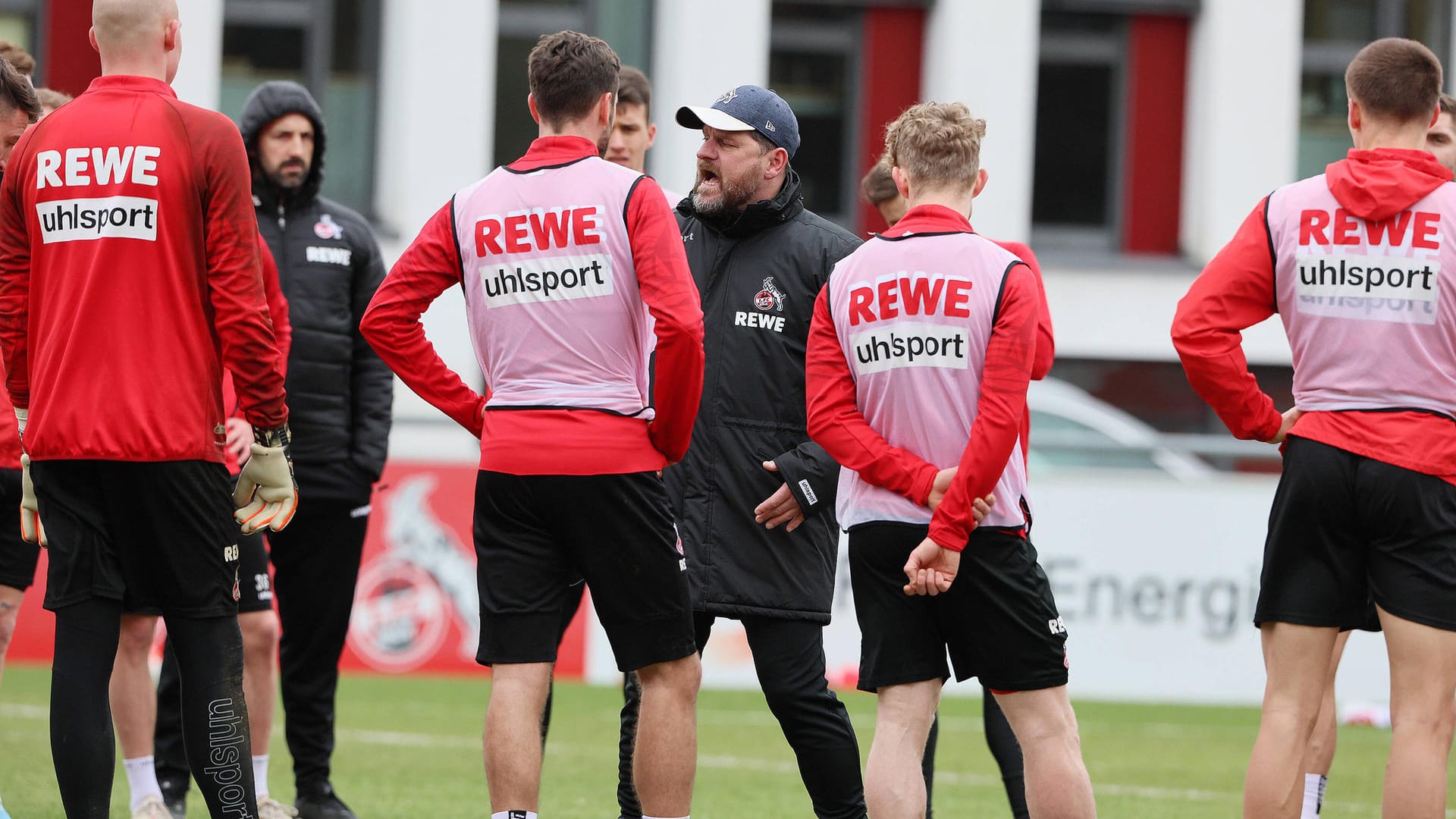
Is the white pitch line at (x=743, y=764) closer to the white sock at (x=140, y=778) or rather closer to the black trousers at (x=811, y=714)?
the white sock at (x=140, y=778)

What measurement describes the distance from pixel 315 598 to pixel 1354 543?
12.5ft

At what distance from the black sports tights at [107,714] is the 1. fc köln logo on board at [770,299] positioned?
5.99 ft

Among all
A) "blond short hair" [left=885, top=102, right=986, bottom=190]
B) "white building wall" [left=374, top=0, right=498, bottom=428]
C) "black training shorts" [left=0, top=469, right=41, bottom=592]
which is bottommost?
"black training shorts" [left=0, top=469, right=41, bottom=592]

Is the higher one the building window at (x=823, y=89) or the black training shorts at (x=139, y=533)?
the building window at (x=823, y=89)

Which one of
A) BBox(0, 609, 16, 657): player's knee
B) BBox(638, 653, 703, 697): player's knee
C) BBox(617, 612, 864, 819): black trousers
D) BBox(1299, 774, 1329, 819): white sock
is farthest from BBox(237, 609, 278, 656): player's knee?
BBox(1299, 774, 1329, 819): white sock

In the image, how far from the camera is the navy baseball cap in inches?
210

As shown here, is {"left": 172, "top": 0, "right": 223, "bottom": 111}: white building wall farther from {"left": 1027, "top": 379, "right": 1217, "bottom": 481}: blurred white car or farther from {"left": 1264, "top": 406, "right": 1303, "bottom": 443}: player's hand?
{"left": 1264, "top": 406, "right": 1303, "bottom": 443}: player's hand

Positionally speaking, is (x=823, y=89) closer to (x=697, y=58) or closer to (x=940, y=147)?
(x=697, y=58)

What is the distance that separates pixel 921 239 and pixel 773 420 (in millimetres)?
900

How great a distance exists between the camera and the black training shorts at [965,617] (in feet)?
15.5

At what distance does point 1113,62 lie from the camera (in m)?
19.6

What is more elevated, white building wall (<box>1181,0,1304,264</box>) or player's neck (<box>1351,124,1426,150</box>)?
white building wall (<box>1181,0,1304,264</box>)

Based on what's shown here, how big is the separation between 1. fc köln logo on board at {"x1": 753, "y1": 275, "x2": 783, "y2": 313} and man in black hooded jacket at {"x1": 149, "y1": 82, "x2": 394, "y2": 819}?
1799mm

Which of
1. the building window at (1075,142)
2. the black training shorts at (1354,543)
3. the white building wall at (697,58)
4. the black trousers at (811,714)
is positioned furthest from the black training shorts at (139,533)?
the building window at (1075,142)
